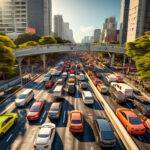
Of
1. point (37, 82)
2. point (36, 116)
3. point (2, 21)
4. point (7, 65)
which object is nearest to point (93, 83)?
point (37, 82)

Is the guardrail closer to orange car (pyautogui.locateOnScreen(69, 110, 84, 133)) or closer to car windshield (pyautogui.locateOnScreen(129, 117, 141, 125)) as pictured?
car windshield (pyautogui.locateOnScreen(129, 117, 141, 125))

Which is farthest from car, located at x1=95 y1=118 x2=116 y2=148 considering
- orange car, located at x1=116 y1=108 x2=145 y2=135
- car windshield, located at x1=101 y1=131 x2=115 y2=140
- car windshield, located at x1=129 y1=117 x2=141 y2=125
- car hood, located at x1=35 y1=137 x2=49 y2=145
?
car hood, located at x1=35 y1=137 x2=49 y2=145

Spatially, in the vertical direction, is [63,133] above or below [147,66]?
below

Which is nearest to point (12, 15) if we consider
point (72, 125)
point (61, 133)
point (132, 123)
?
point (61, 133)

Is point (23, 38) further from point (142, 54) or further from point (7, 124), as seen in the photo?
point (7, 124)

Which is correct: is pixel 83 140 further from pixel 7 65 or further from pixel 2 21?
pixel 2 21

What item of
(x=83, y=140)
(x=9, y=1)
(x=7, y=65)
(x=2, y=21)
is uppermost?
(x=9, y=1)

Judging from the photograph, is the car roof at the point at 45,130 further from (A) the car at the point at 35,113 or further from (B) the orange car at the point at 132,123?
(B) the orange car at the point at 132,123
